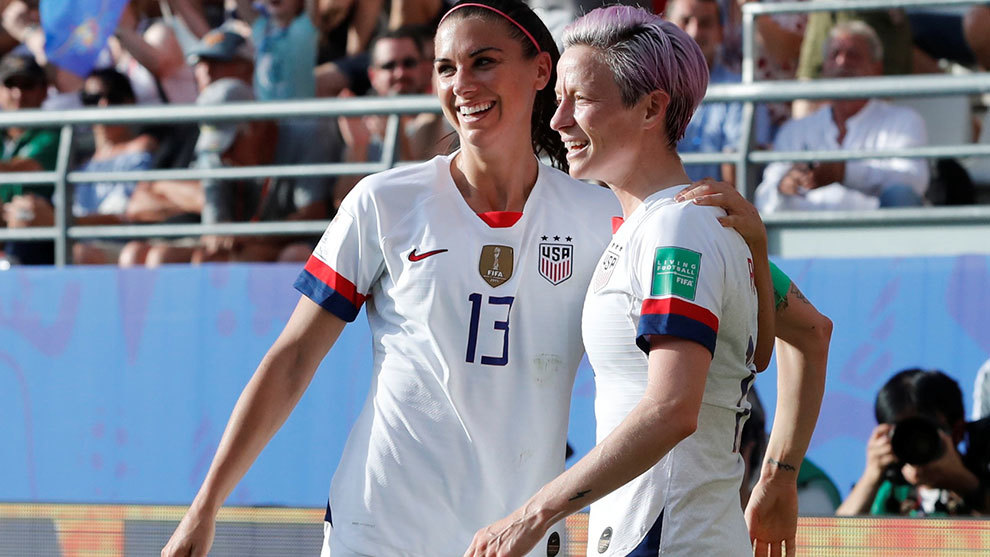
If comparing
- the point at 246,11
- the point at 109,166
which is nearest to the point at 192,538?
the point at 109,166

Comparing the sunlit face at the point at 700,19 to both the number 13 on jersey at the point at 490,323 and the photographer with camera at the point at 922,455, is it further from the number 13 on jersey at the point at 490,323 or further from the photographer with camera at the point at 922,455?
the number 13 on jersey at the point at 490,323

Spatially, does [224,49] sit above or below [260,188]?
above

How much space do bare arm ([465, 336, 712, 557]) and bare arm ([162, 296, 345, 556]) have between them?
2.75 feet

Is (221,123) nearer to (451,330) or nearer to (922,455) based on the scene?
(922,455)

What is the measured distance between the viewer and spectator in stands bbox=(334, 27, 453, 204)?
624cm

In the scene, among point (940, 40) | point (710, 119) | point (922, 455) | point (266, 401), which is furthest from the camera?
point (940, 40)

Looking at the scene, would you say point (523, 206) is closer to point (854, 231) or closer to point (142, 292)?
point (854, 231)

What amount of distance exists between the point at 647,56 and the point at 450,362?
78 centimetres

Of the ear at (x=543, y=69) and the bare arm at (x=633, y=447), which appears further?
the ear at (x=543, y=69)

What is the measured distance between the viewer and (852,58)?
582cm

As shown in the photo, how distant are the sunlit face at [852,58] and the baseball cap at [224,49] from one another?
10.2 feet

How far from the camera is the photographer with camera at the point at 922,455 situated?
4598 millimetres

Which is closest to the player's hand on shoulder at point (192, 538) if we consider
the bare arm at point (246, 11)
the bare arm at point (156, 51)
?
the bare arm at point (246, 11)

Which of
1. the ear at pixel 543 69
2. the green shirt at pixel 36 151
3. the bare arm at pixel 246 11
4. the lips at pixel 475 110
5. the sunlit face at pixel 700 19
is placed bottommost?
the lips at pixel 475 110
